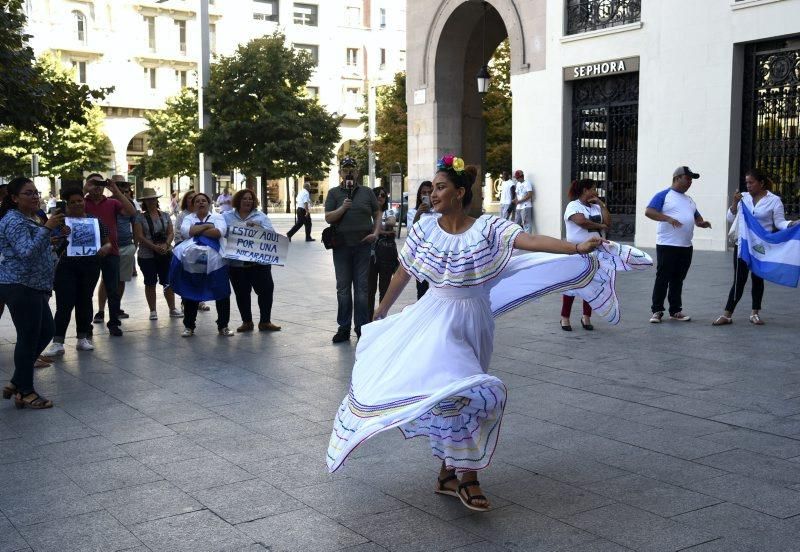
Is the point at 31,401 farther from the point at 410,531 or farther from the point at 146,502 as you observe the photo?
the point at 410,531

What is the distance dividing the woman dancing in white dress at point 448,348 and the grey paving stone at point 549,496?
0.93 feet

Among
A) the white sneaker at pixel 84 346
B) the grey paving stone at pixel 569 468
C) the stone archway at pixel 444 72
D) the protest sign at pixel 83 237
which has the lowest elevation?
the white sneaker at pixel 84 346

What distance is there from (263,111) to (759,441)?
37.0 meters

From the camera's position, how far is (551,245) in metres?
4.79

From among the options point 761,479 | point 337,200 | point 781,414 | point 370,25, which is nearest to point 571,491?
point 761,479

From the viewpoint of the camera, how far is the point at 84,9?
58.9 metres

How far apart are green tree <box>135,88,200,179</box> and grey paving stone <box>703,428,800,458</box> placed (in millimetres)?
50801

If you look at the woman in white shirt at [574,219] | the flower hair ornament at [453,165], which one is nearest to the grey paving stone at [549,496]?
the flower hair ornament at [453,165]

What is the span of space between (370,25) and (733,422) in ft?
216

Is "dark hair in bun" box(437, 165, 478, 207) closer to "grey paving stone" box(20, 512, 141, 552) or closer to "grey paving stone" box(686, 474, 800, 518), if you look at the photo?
"grey paving stone" box(686, 474, 800, 518)

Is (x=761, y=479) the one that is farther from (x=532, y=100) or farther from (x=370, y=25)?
(x=370, y=25)

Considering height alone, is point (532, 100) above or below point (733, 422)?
above

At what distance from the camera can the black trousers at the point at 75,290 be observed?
31.6ft

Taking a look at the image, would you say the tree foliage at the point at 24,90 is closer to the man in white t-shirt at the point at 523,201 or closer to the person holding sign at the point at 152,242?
the person holding sign at the point at 152,242
